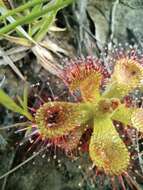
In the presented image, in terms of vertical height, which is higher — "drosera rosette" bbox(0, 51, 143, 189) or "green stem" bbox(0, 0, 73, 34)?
"green stem" bbox(0, 0, 73, 34)

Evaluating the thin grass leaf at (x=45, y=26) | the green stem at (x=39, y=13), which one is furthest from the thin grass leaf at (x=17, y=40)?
the green stem at (x=39, y=13)

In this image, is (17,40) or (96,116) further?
(17,40)

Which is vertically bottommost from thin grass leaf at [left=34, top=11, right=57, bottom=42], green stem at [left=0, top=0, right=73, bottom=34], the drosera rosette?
the drosera rosette

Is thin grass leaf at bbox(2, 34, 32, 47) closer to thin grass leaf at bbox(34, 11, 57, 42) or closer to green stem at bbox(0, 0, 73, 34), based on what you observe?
thin grass leaf at bbox(34, 11, 57, 42)

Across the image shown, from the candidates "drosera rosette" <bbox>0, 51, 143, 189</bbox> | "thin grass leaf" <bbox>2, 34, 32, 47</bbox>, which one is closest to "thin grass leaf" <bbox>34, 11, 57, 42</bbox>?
"thin grass leaf" <bbox>2, 34, 32, 47</bbox>

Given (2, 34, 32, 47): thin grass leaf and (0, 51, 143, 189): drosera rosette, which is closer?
(0, 51, 143, 189): drosera rosette

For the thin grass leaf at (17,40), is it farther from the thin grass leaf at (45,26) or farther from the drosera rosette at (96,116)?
the drosera rosette at (96,116)

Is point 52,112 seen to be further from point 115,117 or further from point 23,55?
point 23,55

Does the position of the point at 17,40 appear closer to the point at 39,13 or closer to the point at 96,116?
the point at 39,13

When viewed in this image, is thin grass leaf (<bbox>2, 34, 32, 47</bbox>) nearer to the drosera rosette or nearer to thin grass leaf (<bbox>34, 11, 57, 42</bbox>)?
thin grass leaf (<bbox>34, 11, 57, 42</bbox>)

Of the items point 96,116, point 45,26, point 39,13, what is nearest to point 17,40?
point 45,26
